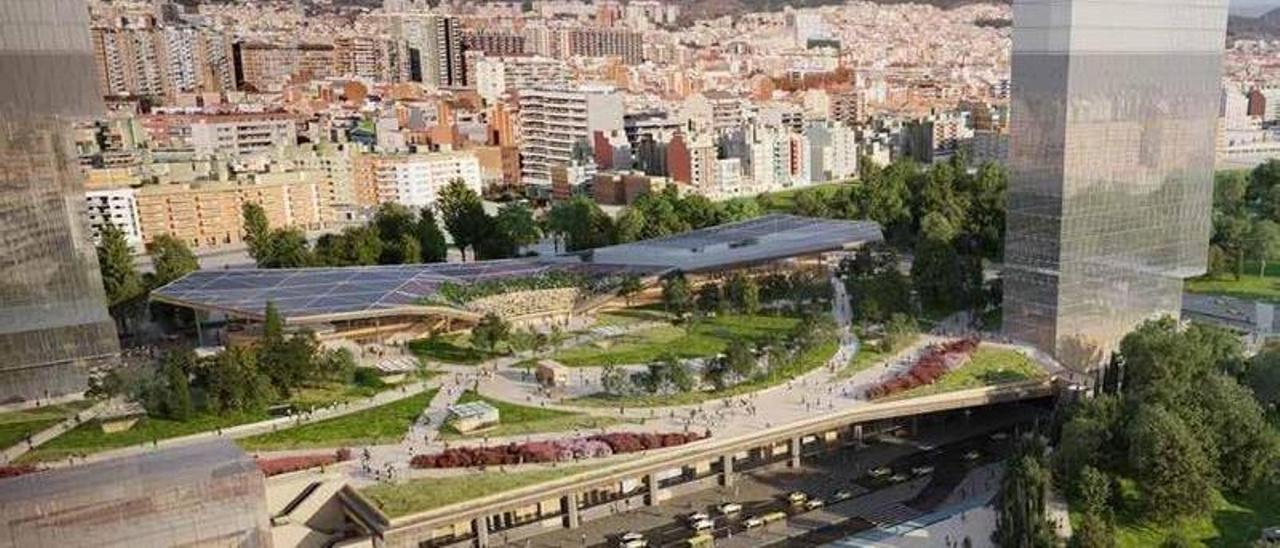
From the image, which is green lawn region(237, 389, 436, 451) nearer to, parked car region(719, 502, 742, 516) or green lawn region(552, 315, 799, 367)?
green lawn region(552, 315, 799, 367)

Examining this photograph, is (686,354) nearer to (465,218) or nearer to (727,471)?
(727,471)

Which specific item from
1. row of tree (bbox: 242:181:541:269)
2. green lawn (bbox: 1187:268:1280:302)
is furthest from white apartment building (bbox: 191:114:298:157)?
green lawn (bbox: 1187:268:1280:302)

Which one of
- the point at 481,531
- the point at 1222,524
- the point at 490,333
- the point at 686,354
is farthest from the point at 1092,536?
the point at 490,333

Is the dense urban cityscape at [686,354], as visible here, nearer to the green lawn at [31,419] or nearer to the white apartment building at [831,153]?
the green lawn at [31,419]

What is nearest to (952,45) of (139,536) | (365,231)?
(365,231)

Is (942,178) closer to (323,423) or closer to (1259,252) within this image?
(1259,252)
